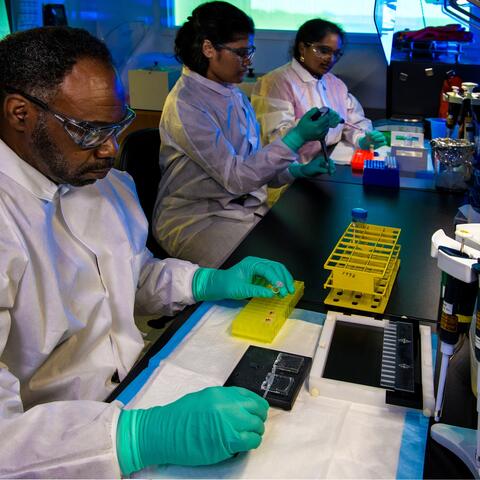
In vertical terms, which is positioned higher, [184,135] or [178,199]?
[184,135]

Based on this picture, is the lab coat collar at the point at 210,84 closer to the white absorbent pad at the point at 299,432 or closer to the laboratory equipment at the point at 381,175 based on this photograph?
the laboratory equipment at the point at 381,175

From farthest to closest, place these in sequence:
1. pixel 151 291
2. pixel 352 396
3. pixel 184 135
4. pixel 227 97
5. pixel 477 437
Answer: pixel 227 97
pixel 184 135
pixel 151 291
pixel 352 396
pixel 477 437

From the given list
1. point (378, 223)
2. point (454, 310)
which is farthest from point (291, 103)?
point (454, 310)

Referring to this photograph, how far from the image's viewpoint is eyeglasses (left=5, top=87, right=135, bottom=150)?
3.37ft

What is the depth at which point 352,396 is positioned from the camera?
0.97 meters

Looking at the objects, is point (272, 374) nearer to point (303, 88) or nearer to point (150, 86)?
point (303, 88)

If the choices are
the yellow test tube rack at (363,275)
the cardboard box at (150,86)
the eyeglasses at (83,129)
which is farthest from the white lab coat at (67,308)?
Result: the cardboard box at (150,86)

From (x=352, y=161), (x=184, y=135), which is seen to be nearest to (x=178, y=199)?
(x=184, y=135)

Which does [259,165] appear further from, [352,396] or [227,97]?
[352,396]

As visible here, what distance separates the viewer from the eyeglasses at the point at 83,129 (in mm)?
1028

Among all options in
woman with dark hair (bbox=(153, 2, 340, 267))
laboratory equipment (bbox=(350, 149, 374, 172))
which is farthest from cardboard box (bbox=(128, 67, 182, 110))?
laboratory equipment (bbox=(350, 149, 374, 172))

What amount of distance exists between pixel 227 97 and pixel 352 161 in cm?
58

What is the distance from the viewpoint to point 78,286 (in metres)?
1.21

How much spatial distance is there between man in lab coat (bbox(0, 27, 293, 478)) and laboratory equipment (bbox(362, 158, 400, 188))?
0.95m
